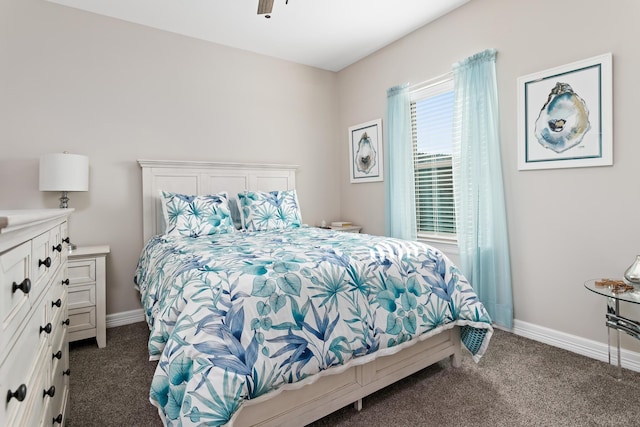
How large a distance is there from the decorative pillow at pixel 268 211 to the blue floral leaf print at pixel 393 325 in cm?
164

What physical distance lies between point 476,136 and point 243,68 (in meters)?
2.58

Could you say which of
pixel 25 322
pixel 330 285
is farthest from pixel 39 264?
pixel 330 285

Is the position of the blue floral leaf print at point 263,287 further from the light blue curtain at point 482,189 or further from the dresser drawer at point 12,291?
the light blue curtain at point 482,189

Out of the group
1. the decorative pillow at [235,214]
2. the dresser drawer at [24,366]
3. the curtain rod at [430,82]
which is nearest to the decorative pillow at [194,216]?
the decorative pillow at [235,214]

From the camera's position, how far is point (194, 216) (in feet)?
9.07

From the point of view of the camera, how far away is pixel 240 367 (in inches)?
48.0

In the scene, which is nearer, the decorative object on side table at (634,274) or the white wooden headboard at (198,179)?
the decorative object on side table at (634,274)

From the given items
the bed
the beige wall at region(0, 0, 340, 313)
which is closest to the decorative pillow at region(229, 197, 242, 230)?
the beige wall at region(0, 0, 340, 313)

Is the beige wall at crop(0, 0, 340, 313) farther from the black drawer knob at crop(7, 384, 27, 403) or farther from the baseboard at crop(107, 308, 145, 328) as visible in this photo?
the black drawer knob at crop(7, 384, 27, 403)

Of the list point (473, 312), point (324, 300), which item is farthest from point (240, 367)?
point (473, 312)

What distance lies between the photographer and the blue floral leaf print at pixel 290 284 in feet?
4.75

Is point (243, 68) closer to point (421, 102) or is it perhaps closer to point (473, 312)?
point (421, 102)

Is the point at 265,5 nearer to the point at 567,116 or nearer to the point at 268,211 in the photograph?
the point at 268,211

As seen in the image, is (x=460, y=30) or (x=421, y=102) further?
(x=421, y=102)
